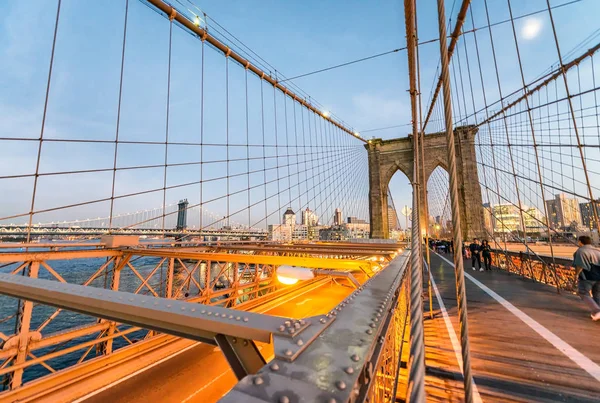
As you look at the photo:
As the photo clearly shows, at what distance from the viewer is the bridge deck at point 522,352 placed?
229 cm

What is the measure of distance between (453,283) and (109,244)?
896 cm

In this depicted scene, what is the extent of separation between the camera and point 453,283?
24.1 ft

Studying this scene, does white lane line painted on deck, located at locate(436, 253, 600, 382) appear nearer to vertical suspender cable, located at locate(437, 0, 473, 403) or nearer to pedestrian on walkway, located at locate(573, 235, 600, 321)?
pedestrian on walkway, located at locate(573, 235, 600, 321)

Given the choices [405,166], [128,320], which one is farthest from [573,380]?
[405,166]

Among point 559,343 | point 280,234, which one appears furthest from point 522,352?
point 280,234

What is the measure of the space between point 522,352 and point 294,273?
117 inches

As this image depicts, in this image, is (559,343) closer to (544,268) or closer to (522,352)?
(522,352)

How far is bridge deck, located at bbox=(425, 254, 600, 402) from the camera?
7.50 feet

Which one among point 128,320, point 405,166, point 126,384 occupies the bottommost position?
point 126,384

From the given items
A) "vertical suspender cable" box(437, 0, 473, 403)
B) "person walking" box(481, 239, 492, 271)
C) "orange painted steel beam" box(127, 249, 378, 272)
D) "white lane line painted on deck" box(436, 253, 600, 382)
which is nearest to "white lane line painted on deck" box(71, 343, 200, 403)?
"orange painted steel beam" box(127, 249, 378, 272)

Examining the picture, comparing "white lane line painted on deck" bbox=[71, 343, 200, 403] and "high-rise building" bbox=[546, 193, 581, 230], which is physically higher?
"high-rise building" bbox=[546, 193, 581, 230]

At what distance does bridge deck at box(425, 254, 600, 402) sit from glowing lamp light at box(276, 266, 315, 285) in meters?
1.80

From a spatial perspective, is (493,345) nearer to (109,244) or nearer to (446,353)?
(446,353)

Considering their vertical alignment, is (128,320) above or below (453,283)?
above
